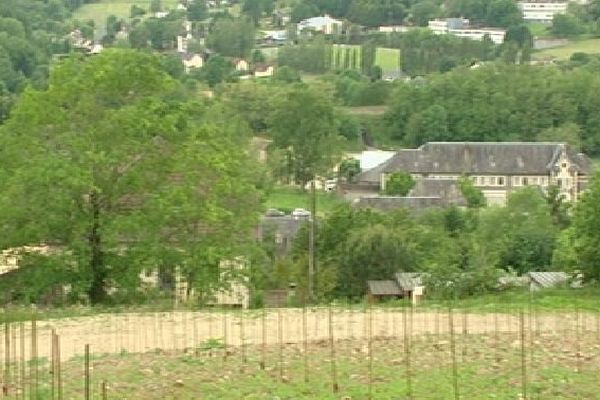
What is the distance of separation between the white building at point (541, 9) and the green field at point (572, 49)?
499 inches

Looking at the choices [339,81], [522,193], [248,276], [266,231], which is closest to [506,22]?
[339,81]

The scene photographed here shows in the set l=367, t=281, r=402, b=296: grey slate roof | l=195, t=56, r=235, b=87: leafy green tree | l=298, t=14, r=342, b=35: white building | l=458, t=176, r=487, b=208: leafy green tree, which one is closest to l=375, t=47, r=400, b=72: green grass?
l=298, t=14, r=342, b=35: white building

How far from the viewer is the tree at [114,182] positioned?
50.0ft

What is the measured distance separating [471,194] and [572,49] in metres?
40.2

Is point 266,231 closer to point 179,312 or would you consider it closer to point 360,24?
point 179,312

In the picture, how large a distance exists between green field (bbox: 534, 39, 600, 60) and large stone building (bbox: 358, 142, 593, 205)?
29.8 meters

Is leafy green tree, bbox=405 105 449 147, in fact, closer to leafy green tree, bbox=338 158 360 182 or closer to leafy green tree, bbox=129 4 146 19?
leafy green tree, bbox=338 158 360 182

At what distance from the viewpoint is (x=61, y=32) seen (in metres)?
83.2

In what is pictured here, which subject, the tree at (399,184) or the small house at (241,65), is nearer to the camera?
the tree at (399,184)

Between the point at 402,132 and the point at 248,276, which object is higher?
the point at 248,276

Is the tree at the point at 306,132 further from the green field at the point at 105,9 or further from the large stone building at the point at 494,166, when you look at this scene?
the green field at the point at 105,9

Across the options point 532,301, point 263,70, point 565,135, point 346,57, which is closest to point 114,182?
point 532,301

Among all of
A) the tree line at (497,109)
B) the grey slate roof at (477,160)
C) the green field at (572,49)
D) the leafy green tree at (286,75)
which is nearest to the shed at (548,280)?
the grey slate roof at (477,160)

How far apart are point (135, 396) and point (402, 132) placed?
47.8m
